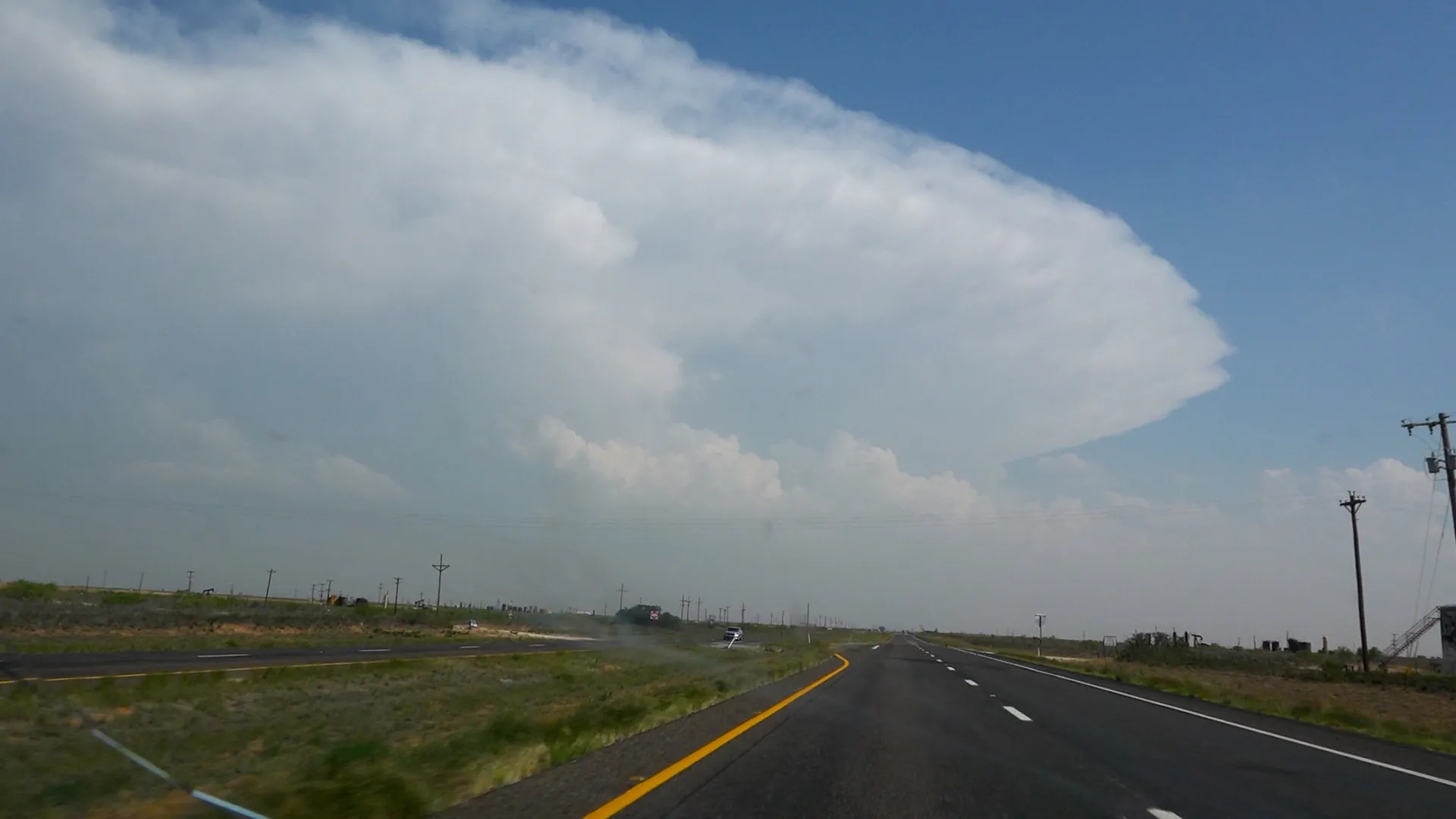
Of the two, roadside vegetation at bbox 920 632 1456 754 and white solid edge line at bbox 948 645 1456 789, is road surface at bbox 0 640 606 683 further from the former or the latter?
roadside vegetation at bbox 920 632 1456 754

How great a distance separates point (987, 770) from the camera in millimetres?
11344

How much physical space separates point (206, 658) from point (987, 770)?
29.5 metres

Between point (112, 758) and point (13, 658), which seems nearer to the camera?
point (112, 758)

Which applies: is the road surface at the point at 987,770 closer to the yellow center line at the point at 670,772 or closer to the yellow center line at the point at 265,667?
the yellow center line at the point at 670,772

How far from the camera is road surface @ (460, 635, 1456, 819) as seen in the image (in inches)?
349

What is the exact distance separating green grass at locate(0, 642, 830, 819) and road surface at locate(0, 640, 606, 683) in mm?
2309

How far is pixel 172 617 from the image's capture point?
6050cm

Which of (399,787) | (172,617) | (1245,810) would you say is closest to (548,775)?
(399,787)

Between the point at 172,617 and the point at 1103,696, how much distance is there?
5592cm

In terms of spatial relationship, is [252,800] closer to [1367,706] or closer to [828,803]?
[828,803]

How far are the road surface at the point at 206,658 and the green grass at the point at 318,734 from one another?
2309mm

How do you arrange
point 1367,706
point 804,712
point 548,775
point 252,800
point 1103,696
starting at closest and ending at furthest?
point 252,800, point 548,775, point 804,712, point 1103,696, point 1367,706

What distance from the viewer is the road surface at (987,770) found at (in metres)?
8.87

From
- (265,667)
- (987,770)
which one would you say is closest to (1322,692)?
(987,770)
